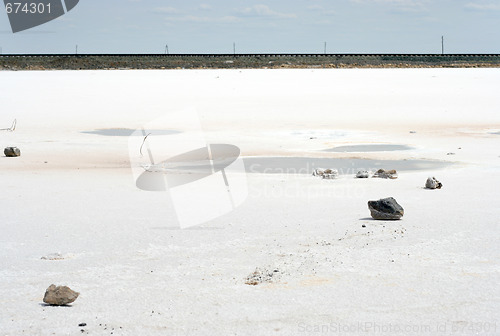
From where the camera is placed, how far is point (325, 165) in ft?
31.8

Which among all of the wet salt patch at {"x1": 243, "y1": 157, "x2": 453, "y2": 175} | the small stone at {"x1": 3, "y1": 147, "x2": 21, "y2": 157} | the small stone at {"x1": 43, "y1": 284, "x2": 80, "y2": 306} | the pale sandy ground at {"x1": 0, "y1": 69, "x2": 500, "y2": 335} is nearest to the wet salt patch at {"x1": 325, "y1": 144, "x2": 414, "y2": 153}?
the pale sandy ground at {"x1": 0, "y1": 69, "x2": 500, "y2": 335}

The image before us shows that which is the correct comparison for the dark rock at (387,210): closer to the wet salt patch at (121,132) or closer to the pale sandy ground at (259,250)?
the pale sandy ground at (259,250)

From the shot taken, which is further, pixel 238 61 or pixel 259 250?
pixel 238 61

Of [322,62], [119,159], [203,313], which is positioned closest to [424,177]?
[119,159]

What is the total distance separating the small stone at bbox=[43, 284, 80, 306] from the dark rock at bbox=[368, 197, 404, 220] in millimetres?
2882

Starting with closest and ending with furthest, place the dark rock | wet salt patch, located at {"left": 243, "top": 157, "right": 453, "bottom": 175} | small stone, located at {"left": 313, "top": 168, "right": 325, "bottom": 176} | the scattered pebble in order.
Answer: the scattered pebble, the dark rock, small stone, located at {"left": 313, "top": 168, "right": 325, "bottom": 176}, wet salt patch, located at {"left": 243, "top": 157, "right": 453, "bottom": 175}

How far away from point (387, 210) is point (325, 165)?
3.48 meters

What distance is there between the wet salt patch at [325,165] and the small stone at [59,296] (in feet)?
16.5

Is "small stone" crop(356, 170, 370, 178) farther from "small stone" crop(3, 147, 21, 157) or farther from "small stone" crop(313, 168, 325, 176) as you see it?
"small stone" crop(3, 147, 21, 157)

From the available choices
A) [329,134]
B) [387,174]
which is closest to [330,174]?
[387,174]

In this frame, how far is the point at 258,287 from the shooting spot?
4461mm

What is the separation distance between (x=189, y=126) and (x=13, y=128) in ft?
10.8

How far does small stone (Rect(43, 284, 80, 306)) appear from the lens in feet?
13.6

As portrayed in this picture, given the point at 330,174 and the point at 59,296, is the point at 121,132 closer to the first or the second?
the point at 330,174
